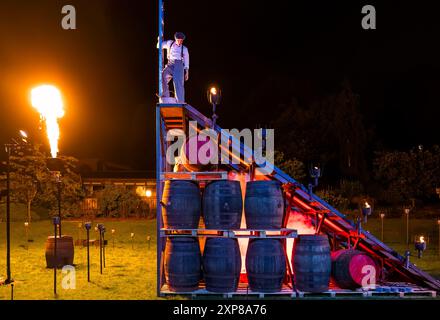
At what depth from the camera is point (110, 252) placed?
13.8 m

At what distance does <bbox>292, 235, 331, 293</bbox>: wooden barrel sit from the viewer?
26.3ft

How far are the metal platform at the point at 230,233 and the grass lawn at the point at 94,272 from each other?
1134mm

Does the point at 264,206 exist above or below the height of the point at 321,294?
above

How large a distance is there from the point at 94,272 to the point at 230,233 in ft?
13.4

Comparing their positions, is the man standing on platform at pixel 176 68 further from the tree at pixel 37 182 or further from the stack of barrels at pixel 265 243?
the tree at pixel 37 182

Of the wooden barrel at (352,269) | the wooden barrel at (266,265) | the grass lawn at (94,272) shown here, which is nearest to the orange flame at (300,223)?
the wooden barrel at (352,269)

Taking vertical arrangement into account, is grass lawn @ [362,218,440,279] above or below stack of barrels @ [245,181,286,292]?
below

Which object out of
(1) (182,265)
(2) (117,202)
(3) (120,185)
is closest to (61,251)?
(1) (182,265)

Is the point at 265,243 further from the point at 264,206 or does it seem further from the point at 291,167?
the point at 291,167

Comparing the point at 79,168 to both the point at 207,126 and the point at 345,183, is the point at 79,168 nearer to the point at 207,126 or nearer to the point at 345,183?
the point at 345,183

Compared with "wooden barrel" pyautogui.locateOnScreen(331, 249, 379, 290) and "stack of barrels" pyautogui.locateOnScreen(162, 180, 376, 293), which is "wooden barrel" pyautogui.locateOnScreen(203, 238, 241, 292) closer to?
"stack of barrels" pyautogui.locateOnScreen(162, 180, 376, 293)

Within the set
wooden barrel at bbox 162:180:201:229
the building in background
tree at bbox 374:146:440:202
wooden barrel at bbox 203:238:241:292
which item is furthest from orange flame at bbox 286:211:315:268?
tree at bbox 374:146:440:202

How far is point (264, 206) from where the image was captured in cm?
810

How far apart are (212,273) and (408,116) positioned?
36349 millimetres
